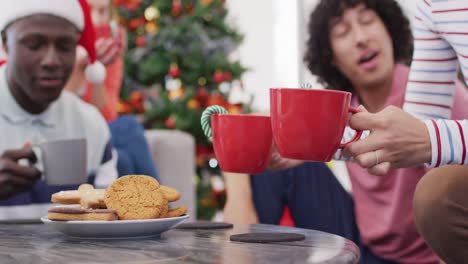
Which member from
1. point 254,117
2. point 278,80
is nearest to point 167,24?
point 278,80

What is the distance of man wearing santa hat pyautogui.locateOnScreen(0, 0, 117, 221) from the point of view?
1736mm

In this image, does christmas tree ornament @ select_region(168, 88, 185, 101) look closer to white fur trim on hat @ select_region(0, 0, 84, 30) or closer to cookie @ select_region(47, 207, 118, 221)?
white fur trim on hat @ select_region(0, 0, 84, 30)

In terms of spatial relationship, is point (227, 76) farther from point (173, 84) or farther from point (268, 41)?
point (268, 41)

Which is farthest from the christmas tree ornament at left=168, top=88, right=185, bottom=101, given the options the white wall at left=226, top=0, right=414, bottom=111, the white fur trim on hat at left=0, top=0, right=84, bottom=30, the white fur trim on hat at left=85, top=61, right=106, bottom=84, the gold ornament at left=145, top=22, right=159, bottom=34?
the white fur trim on hat at left=0, top=0, right=84, bottom=30

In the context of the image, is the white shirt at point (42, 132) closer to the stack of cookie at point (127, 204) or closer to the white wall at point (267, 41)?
the stack of cookie at point (127, 204)

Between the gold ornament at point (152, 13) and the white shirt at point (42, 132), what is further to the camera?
the gold ornament at point (152, 13)

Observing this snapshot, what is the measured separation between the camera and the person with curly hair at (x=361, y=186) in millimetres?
1803

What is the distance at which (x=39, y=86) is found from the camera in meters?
1.74

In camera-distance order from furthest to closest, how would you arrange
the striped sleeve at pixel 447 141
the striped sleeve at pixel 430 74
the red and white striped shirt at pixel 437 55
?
1. the striped sleeve at pixel 430 74
2. the red and white striped shirt at pixel 437 55
3. the striped sleeve at pixel 447 141

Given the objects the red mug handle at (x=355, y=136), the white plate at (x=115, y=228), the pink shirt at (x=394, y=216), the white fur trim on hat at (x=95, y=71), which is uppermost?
the white fur trim on hat at (x=95, y=71)

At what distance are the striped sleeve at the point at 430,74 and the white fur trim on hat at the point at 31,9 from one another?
36.2 inches

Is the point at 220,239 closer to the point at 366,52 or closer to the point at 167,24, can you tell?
the point at 366,52

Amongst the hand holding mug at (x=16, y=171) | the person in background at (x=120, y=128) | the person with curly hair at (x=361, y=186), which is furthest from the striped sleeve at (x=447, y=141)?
the person in background at (x=120, y=128)

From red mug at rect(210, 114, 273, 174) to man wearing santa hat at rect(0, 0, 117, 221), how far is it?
0.77 m
